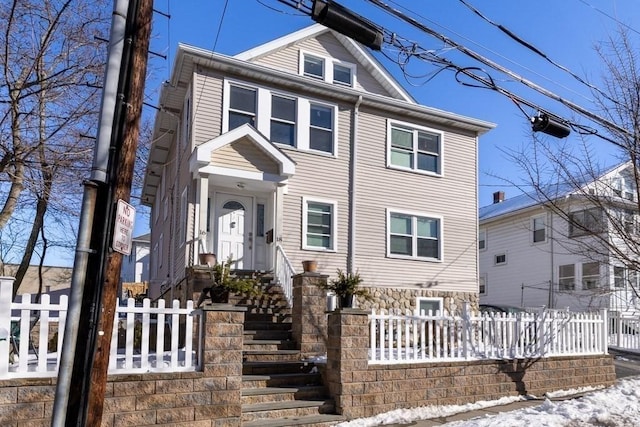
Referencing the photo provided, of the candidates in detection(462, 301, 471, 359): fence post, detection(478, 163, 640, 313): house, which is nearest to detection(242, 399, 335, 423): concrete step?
detection(462, 301, 471, 359): fence post

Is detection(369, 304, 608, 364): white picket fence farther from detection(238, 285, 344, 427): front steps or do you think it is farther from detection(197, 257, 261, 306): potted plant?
detection(197, 257, 261, 306): potted plant

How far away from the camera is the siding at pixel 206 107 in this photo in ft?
39.8

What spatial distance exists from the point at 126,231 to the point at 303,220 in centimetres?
861

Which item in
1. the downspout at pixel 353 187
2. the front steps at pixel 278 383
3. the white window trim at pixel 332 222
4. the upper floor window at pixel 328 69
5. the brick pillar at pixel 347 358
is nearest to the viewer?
the front steps at pixel 278 383

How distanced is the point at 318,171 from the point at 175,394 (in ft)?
26.1

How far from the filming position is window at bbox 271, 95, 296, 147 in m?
13.1

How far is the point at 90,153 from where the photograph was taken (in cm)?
986

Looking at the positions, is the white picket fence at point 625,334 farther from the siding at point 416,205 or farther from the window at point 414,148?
the window at point 414,148

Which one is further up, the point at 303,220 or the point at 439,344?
the point at 303,220

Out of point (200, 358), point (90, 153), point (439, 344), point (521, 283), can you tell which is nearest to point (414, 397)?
point (439, 344)

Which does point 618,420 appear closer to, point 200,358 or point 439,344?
point 439,344

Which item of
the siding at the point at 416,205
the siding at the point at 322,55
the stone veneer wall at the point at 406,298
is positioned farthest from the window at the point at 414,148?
the stone veneer wall at the point at 406,298

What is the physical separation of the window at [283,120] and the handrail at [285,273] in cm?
273

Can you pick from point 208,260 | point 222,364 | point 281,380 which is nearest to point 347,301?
point 281,380
